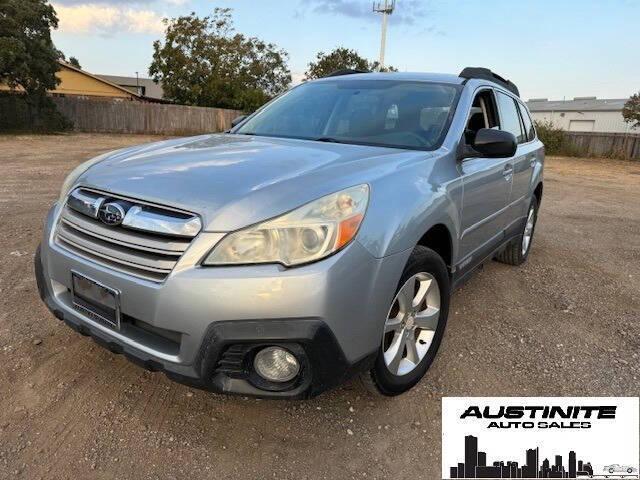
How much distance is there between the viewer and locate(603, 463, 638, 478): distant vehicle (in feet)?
7.45

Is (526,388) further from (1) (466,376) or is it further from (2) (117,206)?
(2) (117,206)

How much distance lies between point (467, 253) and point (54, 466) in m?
2.51

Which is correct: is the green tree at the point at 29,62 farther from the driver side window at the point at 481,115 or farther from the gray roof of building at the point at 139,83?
the gray roof of building at the point at 139,83

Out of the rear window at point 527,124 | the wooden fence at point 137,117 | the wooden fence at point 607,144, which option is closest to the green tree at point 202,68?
the wooden fence at point 137,117

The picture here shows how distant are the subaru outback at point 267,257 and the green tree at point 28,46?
22.4m

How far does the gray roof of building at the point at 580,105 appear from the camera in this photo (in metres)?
46.4

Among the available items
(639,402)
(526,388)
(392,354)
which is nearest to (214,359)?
(392,354)

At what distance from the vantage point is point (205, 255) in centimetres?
195

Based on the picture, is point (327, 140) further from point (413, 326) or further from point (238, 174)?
point (413, 326)

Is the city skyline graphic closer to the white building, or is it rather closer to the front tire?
the front tire

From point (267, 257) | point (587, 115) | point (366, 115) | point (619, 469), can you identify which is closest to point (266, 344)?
point (267, 257)

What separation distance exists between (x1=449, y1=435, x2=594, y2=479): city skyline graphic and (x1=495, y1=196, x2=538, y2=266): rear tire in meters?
2.61

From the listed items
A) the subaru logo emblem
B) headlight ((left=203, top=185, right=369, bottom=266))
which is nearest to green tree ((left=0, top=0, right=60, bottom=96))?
the subaru logo emblem

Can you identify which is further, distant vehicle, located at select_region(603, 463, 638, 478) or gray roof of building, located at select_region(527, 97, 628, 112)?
gray roof of building, located at select_region(527, 97, 628, 112)
